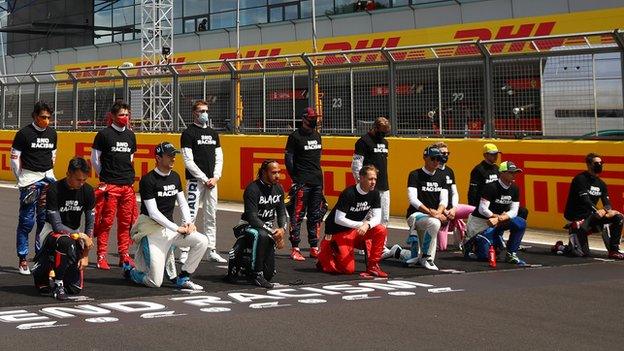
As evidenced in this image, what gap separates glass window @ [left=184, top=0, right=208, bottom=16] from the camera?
3784 centimetres

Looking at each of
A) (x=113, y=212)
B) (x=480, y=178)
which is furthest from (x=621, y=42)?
(x=113, y=212)

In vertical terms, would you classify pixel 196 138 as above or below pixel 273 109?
below

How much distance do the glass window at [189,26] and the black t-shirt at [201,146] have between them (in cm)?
2995

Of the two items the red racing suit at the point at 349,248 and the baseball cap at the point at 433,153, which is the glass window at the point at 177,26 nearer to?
the baseball cap at the point at 433,153

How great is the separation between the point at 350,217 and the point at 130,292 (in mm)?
2632

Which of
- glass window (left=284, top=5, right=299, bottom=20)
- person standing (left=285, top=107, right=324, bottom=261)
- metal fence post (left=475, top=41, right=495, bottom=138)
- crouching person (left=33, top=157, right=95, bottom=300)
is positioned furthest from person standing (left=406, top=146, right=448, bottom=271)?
glass window (left=284, top=5, right=299, bottom=20)

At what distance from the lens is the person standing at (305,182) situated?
977cm

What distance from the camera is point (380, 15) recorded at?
29.1 meters

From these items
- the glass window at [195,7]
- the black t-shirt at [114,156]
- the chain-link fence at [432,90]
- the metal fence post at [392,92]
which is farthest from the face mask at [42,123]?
the glass window at [195,7]

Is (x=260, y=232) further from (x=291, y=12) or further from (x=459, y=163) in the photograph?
(x=291, y=12)

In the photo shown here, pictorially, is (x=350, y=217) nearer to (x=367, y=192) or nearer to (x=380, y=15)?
(x=367, y=192)

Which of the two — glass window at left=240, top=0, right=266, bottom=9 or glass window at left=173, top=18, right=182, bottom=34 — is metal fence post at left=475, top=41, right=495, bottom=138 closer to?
glass window at left=240, top=0, right=266, bottom=9

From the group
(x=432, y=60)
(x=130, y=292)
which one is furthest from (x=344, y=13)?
(x=130, y=292)

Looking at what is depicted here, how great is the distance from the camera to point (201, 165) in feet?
30.6
